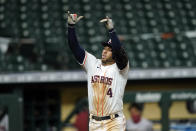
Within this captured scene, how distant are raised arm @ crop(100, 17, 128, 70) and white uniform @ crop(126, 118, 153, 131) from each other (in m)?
3.49

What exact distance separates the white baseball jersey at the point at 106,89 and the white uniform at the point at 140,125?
3295mm

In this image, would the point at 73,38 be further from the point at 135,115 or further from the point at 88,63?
the point at 135,115

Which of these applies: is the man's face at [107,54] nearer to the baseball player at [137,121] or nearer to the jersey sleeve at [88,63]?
the jersey sleeve at [88,63]

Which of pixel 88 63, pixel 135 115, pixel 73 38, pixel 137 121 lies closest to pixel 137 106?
pixel 135 115

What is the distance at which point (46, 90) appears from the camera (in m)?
11.4

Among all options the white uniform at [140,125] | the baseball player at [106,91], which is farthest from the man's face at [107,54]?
the white uniform at [140,125]

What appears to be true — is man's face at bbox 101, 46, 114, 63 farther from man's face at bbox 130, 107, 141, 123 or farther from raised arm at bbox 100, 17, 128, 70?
man's face at bbox 130, 107, 141, 123

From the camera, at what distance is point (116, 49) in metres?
4.50

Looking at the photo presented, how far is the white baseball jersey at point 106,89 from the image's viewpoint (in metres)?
4.73

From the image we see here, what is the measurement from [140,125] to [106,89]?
3609mm

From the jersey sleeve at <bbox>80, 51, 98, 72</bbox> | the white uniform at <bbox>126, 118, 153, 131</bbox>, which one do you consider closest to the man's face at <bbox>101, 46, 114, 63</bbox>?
the jersey sleeve at <bbox>80, 51, 98, 72</bbox>

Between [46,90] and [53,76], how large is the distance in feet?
3.67

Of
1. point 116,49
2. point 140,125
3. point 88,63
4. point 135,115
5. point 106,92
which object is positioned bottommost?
point 140,125

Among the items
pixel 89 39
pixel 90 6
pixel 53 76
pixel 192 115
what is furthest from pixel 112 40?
pixel 90 6
